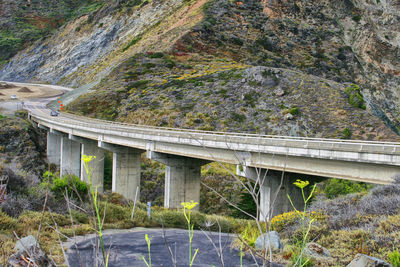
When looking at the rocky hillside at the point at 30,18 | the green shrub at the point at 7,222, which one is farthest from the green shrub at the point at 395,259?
the rocky hillside at the point at 30,18

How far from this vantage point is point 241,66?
55.3 m


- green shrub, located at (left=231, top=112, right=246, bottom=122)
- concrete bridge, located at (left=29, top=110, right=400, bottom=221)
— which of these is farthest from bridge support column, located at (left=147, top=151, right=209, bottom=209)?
green shrub, located at (left=231, top=112, right=246, bottom=122)

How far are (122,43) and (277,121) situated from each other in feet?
184

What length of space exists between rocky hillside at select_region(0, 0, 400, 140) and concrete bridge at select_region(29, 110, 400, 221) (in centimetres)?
1038

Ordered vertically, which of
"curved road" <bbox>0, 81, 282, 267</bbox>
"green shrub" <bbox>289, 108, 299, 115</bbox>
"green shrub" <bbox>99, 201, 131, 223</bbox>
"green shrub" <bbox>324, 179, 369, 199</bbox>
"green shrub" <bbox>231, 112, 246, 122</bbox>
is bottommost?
"green shrub" <bbox>324, 179, 369, 199</bbox>

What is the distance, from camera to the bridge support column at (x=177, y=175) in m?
29.1

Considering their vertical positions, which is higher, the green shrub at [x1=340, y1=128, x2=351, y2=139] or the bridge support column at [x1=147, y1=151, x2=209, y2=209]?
the green shrub at [x1=340, y1=128, x2=351, y2=139]

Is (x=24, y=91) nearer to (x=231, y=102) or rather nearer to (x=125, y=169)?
(x=231, y=102)

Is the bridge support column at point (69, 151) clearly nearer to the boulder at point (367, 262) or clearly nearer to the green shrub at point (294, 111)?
the green shrub at point (294, 111)

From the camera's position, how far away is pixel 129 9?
94812 mm

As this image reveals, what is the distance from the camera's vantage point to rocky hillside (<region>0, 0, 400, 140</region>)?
141 feet

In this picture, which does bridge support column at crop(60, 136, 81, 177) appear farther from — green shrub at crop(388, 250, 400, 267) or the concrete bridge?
green shrub at crop(388, 250, 400, 267)

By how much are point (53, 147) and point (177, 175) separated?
29051mm

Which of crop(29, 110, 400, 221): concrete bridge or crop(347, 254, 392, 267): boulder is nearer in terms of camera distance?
crop(347, 254, 392, 267): boulder
